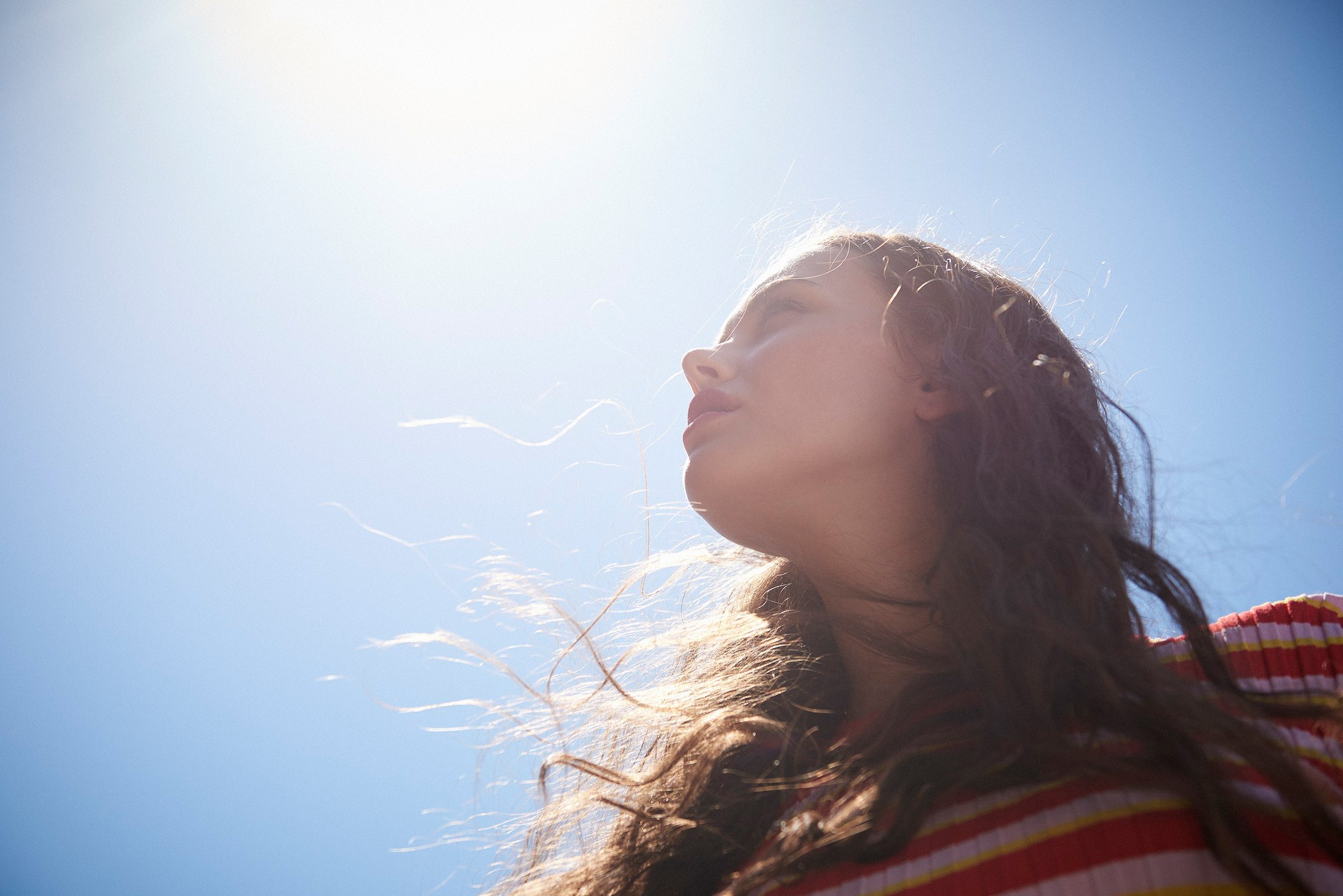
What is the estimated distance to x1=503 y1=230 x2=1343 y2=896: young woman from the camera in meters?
0.76

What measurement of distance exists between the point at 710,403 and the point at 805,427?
213 mm

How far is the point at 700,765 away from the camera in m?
1.17

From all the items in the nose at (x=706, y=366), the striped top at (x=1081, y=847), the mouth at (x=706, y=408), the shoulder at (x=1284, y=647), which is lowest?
the striped top at (x=1081, y=847)

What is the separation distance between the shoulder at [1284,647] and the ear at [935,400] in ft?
1.63

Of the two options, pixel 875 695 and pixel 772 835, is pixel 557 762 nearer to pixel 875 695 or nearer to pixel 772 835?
pixel 772 835

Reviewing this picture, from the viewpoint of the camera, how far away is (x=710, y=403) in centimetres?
135

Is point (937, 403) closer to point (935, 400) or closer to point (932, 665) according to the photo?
point (935, 400)

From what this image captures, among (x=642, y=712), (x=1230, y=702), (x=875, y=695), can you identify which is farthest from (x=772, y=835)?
(x=1230, y=702)

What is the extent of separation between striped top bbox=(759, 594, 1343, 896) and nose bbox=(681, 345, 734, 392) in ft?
2.50

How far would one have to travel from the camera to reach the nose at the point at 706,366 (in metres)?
1.38

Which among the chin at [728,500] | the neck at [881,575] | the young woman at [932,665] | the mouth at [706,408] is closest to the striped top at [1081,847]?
the young woman at [932,665]

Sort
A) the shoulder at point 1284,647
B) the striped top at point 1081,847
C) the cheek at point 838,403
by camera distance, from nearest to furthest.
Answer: the striped top at point 1081,847 → the shoulder at point 1284,647 → the cheek at point 838,403

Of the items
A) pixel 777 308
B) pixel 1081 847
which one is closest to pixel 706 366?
pixel 777 308

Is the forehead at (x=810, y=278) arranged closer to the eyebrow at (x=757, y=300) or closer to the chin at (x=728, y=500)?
the eyebrow at (x=757, y=300)
